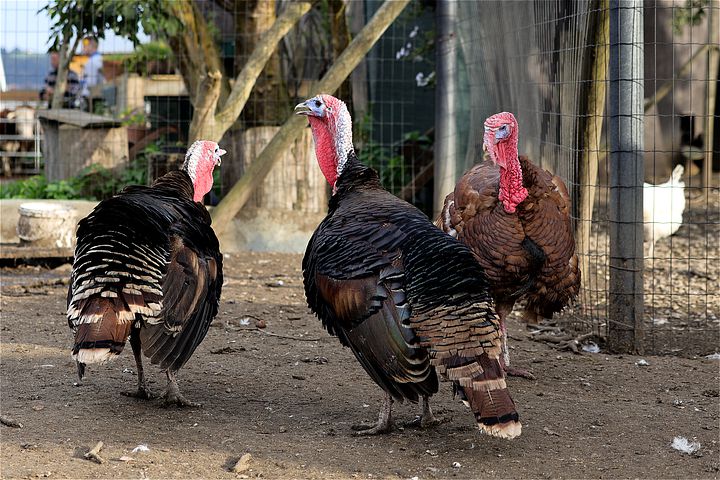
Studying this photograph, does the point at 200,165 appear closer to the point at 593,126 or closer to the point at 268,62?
the point at 593,126

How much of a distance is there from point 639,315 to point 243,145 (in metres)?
4.84

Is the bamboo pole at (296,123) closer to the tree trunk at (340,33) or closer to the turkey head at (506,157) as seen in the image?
the tree trunk at (340,33)

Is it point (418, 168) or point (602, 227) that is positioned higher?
point (418, 168)

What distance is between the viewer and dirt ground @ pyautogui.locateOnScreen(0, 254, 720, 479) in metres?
4.07

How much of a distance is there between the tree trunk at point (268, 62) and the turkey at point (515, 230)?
468 centimetres

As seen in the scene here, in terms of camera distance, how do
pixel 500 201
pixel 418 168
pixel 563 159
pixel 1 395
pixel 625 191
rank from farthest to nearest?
pixel 418 168, pixel 563 159, pixel 625 191, pixel 500 201, pixel 1 395

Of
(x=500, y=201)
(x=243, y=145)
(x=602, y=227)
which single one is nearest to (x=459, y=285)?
(x=500, y=201)

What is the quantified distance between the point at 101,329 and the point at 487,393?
5.64ft

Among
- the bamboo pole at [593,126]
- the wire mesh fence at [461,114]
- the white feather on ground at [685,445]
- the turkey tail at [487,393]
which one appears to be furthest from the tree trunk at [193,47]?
the white feather on ground at [685,445]

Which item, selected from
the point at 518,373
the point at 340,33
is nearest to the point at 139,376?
the point at 518,373

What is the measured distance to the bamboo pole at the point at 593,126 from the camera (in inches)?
245

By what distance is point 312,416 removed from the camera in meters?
4.80

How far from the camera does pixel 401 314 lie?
4.20 meters

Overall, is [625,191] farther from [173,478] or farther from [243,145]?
[243,145]
